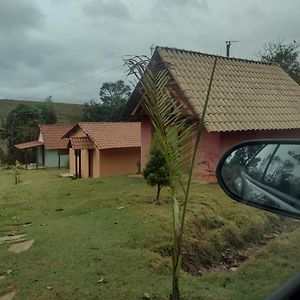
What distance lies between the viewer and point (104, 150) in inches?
805

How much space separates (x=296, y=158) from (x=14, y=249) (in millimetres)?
5376

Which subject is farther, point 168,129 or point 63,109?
point 63,109

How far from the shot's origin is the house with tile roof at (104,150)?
67.2 ft

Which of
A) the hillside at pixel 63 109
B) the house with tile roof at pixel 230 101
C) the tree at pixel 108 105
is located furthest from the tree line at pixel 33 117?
the house with tile roof at pixel 230 101

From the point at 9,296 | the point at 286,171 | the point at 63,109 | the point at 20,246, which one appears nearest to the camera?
the point at 286,171

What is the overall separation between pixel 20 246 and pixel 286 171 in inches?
213

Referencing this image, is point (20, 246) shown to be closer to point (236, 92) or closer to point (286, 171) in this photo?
point (286, 171)

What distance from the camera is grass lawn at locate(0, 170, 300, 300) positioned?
14.1 feet

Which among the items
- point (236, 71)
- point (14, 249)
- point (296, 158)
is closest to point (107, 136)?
point (236, 71)

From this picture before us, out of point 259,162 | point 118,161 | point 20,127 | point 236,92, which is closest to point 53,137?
point 20,127

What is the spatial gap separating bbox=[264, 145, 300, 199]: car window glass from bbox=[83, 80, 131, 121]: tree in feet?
112

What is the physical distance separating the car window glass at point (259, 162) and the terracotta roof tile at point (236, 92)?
8.35m

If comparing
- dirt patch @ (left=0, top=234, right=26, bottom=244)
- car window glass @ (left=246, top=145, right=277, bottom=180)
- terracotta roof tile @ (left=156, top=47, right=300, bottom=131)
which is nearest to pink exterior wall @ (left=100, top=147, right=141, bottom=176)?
terracotta roof tile @ (left=156, top=47, right=300, bottom=131)

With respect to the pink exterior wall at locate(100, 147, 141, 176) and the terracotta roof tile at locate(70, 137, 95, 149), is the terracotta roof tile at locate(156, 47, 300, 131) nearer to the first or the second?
the pink exterior wall at locate(100, 147, 141, 176)
